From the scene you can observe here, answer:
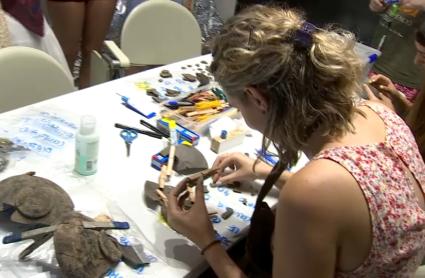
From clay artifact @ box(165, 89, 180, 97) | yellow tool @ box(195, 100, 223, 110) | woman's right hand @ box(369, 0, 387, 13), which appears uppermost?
woman's right hand @ box(369, 0, 387, 13)

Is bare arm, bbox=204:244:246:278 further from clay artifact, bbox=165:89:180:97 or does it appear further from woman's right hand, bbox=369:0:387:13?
woman's right hand, bbox=369:0:387:13

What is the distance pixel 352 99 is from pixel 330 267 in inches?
12.9

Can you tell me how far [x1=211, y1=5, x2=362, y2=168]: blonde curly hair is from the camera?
0.83m

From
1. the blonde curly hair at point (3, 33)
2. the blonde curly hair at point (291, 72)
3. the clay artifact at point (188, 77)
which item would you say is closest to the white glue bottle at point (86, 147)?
the blonde curly hair at point (291, 72)

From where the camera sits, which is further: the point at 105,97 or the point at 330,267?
the point at 105,97

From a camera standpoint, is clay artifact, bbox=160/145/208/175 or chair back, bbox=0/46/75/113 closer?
clay artifact, bbox=160/145/208/175

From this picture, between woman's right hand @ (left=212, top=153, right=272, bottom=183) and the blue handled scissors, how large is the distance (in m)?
0.25

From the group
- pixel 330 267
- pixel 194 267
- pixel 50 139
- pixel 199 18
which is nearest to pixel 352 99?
pixel 330 267

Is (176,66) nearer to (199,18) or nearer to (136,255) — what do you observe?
(136,255)

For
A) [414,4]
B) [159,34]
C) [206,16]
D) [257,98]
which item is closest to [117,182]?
[257,98]

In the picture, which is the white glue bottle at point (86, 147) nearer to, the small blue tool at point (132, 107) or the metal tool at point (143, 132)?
the metal tool at point (143, 132)

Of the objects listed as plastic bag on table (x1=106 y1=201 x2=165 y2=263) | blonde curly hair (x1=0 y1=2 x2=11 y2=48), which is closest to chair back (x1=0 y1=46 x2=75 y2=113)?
blonde curly hair (x1=0 y1=2 x2=11 y2=48)

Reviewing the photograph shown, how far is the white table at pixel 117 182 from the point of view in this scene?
0.94m

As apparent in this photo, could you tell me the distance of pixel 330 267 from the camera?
813 millimetres
